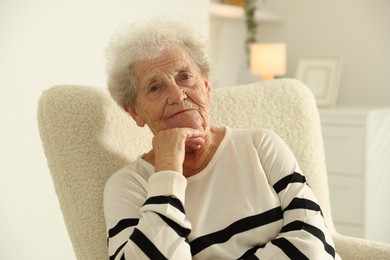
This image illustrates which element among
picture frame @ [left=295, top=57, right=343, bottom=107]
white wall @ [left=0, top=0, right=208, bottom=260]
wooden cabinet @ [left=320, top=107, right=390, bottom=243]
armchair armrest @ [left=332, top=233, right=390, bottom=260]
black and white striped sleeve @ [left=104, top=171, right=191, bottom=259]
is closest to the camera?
black and white striped sleeve @ [left=104, top=171, right=191, bottom=259]

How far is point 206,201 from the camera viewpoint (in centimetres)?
137

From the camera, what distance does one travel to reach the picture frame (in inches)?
137

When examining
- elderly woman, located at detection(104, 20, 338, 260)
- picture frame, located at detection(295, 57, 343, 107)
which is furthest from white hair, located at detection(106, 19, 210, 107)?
picture frame, located at detection(295, 57, 343, 107)

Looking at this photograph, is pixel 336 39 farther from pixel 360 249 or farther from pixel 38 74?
pixel 360 249

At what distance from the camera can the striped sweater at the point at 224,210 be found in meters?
1.22

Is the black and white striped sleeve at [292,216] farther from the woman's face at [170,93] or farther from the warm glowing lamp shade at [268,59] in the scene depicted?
the warm glowing lamp shade at [268,59]

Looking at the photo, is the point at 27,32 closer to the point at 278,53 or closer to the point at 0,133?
the point at 0,133

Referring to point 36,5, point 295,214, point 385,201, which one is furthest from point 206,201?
point 385,201

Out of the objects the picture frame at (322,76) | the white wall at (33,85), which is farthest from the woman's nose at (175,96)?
the picture frame at (322,76)

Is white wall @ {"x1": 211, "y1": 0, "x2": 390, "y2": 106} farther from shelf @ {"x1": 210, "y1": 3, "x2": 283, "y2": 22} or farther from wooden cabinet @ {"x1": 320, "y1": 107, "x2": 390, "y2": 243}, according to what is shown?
wooden cabinet @ {"x1": 320, "y1": 107, "x2": 390, "y2": 243}

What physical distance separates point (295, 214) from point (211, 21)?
2.41 m

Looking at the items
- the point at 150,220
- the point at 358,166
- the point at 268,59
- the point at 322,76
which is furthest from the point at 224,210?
the point at 322,76

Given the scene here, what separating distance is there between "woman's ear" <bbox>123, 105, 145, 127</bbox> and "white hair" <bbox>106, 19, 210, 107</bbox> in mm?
13

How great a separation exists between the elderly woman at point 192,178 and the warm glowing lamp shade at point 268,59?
6.16 ft
